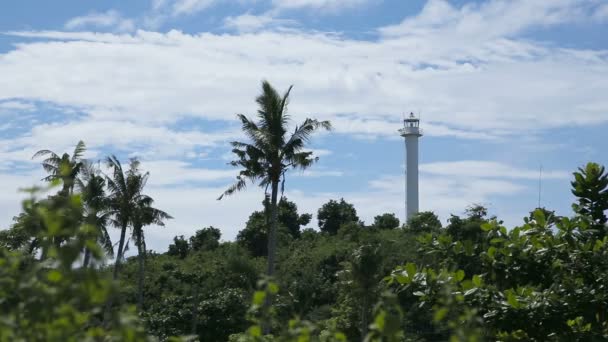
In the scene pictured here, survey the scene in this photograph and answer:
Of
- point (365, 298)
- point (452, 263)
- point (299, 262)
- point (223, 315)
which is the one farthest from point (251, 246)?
point (452, 263)

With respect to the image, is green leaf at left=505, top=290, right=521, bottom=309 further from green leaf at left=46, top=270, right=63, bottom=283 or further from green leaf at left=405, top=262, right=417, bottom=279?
green leaf at left=46, top=270, right=63, bottom=283

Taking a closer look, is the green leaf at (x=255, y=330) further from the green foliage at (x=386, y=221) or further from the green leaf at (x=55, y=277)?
the green foliage at (x=386, y=221)

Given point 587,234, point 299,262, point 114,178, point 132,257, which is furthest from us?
point 132,257

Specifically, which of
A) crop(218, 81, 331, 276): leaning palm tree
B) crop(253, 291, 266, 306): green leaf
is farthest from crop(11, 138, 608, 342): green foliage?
crop(218, 81, 331, 276): leaning palm tree

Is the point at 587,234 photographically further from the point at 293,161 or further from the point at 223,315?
the point at 223,315

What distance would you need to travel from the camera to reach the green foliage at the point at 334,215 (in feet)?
245

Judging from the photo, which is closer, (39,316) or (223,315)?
(39,316)

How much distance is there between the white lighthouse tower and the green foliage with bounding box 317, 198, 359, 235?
209 inches

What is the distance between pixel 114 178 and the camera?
3941cm

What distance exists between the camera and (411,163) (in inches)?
3270

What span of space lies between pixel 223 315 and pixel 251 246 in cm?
2096

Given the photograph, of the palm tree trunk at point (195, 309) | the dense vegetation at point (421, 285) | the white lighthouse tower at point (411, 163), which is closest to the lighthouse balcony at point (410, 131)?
the white lighthouse tower at point (411, 163)

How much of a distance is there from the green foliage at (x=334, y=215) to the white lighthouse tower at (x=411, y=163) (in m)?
5.31

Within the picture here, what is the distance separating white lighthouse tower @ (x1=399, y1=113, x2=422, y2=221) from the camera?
7962cm
